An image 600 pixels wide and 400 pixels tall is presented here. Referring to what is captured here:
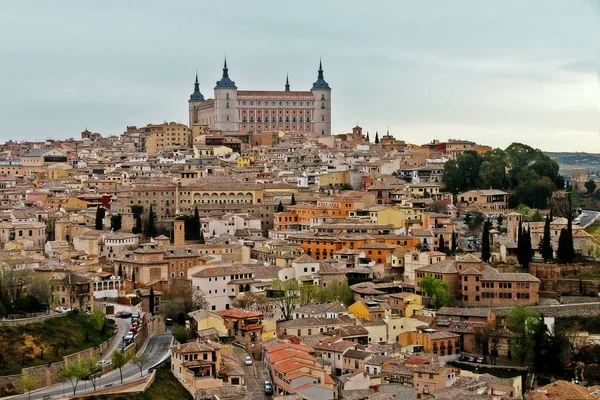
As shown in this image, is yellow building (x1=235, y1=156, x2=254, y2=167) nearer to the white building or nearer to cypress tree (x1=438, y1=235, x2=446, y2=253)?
cypress tree (x1=438, y1=235, x2=446, y2=253)

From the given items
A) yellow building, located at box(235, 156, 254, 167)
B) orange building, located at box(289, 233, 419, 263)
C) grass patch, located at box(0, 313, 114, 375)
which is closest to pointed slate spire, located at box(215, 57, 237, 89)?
yellow building, located at box(235, 156, 254, 167)

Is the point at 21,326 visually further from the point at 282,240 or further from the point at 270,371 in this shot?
the point at 282,240

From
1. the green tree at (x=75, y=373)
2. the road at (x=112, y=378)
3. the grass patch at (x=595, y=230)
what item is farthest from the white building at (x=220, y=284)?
the grass patch at (x=595, y=230)

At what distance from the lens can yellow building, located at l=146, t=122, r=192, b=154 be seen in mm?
71875

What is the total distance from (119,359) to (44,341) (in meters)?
2.41

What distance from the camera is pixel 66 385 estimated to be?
25.0 m

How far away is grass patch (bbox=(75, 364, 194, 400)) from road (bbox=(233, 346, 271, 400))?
1.57 m

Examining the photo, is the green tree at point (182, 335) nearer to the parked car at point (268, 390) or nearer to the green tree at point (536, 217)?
the parked car at point (268, 390)

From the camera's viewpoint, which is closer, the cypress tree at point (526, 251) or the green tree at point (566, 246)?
the green tree at point (566, 246)

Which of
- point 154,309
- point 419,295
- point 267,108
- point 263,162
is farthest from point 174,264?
point 267,108

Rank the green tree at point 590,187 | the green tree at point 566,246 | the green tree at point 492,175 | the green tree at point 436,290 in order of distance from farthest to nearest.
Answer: the green tree at point 590,187 → the green tree at point 492,175 → the green tree at point 566,246 → the green tree at point 436,290

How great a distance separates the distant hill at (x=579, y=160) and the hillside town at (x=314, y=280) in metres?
31.7

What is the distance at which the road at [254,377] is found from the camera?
2561cm

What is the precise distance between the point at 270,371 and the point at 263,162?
35137 millimetres
